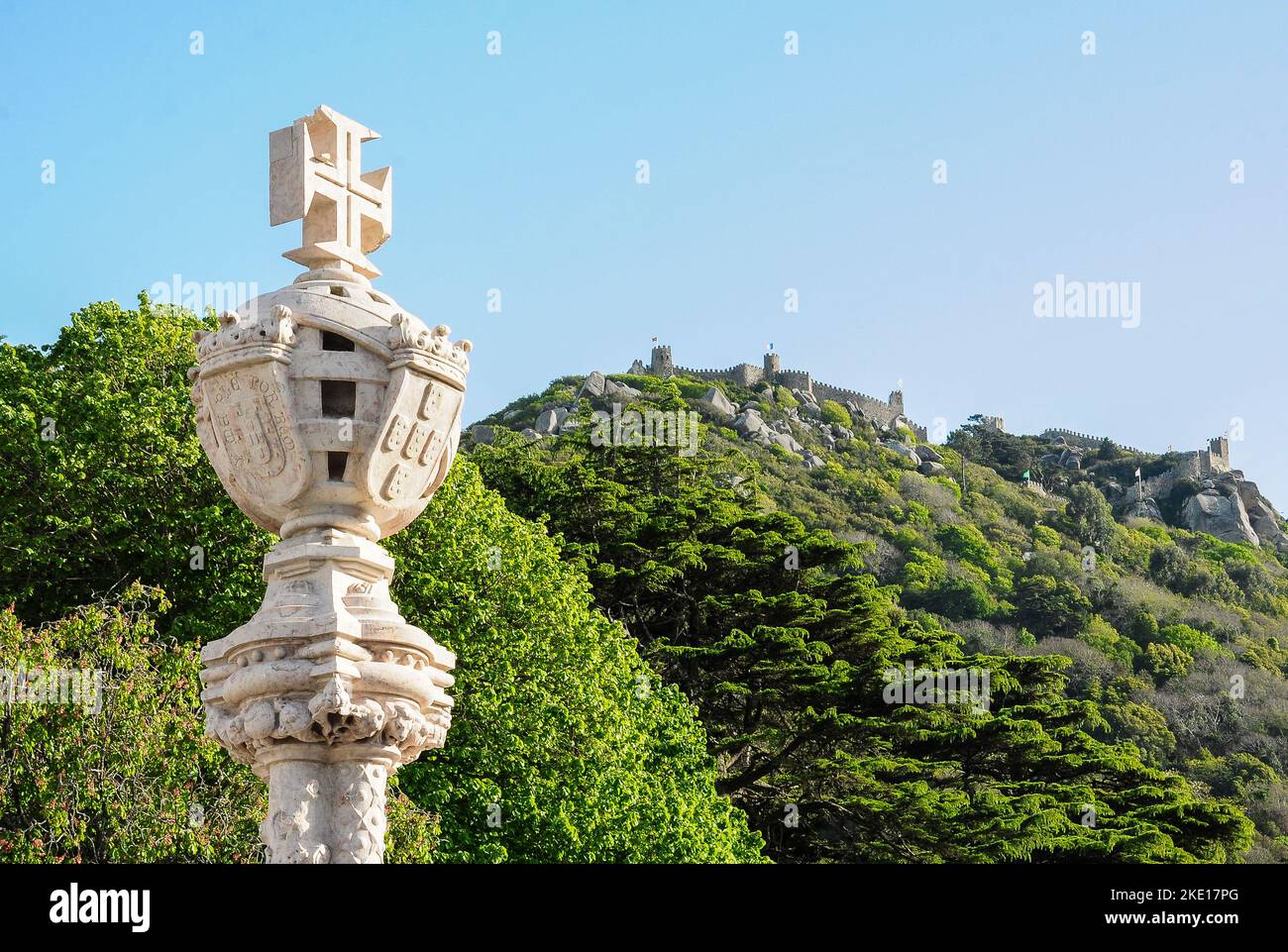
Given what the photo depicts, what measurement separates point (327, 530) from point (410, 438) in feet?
1.72

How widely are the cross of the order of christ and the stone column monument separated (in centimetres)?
38

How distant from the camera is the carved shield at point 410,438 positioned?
755 centimetres

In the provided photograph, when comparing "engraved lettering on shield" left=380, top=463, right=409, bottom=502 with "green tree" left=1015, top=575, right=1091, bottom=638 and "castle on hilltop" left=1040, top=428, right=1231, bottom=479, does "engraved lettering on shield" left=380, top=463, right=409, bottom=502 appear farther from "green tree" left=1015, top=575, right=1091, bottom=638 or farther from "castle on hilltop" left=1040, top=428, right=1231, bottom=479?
"castle on hilltop" left=1040, top=428, right=1231, bottom=479

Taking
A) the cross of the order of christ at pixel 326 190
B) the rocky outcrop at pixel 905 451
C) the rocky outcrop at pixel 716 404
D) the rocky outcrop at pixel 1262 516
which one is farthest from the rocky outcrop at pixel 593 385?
the cross of the order of christ at pixel 326 190

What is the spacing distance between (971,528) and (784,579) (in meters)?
49.7

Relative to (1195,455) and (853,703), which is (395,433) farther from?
(1195,455)

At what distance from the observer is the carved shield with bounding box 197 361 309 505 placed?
7.48m

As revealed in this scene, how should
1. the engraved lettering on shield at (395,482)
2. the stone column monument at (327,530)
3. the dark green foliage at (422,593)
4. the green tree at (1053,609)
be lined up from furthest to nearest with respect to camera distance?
the green tree at (1053,609) < the dark green foliage at (422,593) < the engraved lettering on shield at (395,482) < the stone column monument at (327,530)

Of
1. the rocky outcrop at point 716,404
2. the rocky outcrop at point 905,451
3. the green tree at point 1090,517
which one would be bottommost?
the green tree at point 1090,517

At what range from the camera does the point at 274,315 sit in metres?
7.52

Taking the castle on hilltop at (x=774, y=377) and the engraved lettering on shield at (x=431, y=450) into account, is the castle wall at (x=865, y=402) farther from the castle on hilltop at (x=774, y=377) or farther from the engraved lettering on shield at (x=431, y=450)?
the engraved lettering on shield at (x=431, y=450)

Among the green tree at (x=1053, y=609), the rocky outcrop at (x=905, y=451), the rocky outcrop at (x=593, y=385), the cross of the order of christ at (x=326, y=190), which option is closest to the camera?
the cross of the order of christ at (x=326, y=190)

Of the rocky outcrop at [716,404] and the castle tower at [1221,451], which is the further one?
Answer: the castle tower at [1221,451]
